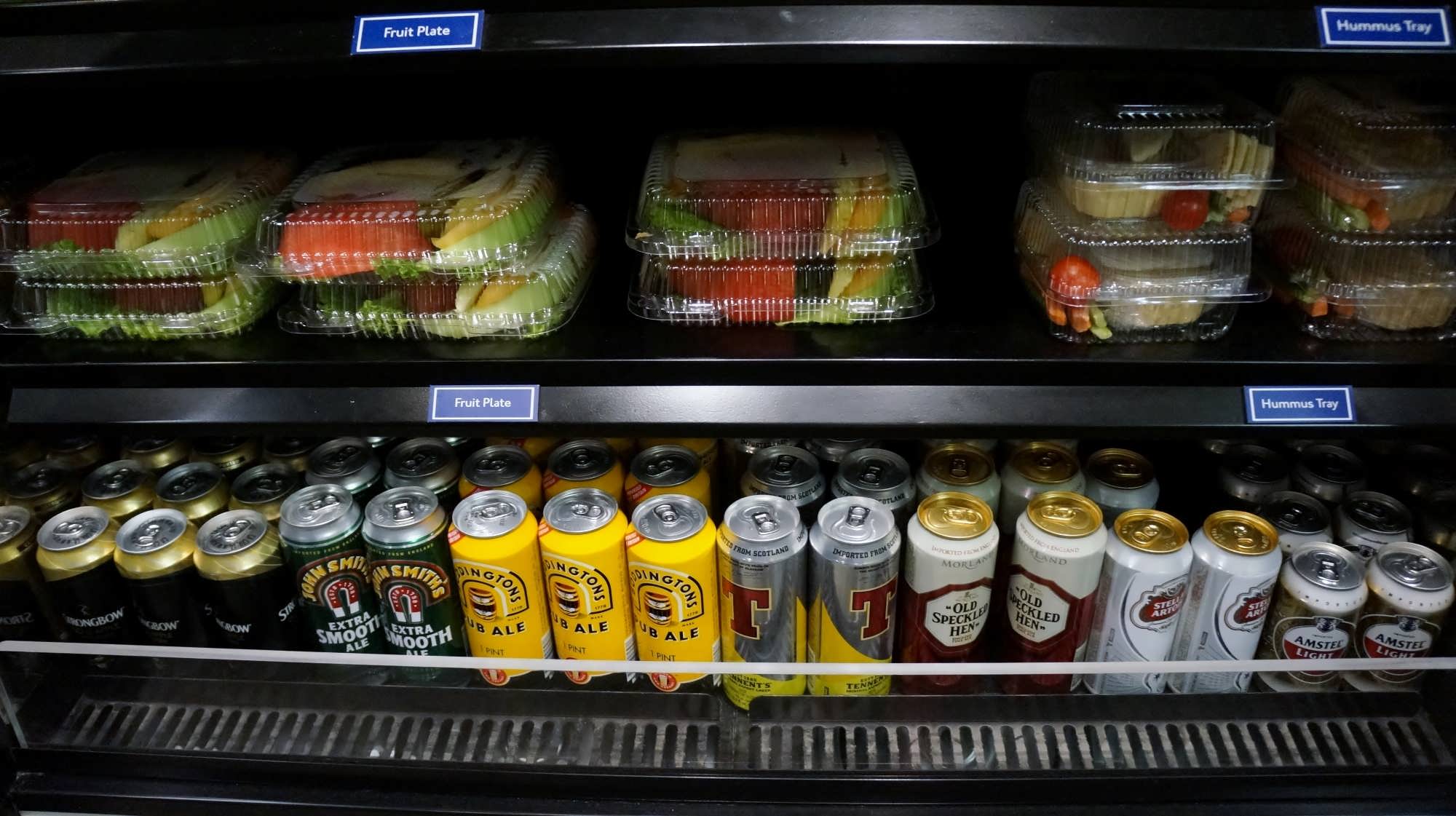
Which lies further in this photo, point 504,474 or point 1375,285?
point 504,474

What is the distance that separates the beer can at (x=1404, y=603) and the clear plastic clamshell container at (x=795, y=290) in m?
0.67

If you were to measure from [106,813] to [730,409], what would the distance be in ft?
3.48

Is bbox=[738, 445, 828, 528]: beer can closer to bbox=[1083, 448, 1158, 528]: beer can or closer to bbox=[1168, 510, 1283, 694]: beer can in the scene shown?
bbox=[1083, 448, 1158, 528]: beer can

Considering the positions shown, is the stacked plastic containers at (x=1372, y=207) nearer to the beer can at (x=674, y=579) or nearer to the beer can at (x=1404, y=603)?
the beer can at (x=1404, y=603)

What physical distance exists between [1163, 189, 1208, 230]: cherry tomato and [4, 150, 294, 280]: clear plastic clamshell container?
3.94ft

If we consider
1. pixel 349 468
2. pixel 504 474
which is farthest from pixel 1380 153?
pixel 349 468

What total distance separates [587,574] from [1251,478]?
94 centimetres

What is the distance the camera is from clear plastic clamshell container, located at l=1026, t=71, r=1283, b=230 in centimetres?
112

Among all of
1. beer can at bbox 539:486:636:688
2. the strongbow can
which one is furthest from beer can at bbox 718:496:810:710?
the strongbow can

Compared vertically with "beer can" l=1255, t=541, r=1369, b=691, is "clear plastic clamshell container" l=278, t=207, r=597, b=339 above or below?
above

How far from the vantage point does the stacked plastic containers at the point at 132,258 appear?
1.22 meters

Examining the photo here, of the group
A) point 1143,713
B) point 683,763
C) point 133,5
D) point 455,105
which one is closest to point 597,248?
point 455,105

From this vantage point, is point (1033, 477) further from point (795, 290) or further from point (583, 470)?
point (583, 470)

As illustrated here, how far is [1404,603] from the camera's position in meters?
1.17
